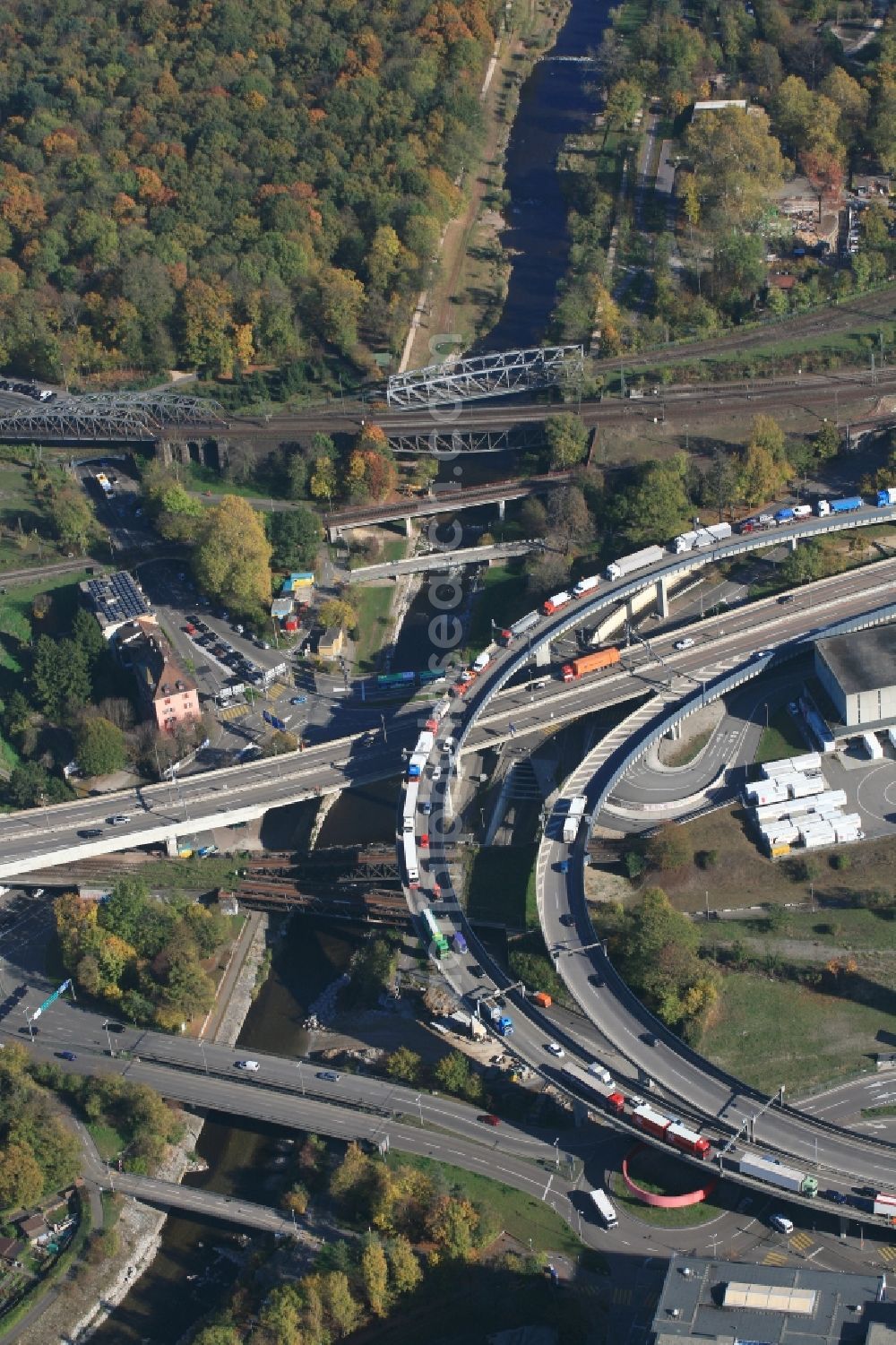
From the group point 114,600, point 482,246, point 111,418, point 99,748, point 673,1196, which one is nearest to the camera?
point 673,1196

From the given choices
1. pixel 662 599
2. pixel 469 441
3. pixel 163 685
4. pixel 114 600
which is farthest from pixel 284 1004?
pixel 469 441

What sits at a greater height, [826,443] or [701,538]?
[826,443]

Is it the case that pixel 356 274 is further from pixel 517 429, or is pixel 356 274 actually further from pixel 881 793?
pixel 881 793

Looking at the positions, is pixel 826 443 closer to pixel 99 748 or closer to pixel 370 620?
pixel 370 620

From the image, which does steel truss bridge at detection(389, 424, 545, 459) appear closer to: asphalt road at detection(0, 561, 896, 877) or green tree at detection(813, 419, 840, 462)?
green tree at detection(813, 419, 840, 462)

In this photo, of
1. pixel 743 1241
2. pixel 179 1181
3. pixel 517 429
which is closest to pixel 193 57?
pixel 517 429

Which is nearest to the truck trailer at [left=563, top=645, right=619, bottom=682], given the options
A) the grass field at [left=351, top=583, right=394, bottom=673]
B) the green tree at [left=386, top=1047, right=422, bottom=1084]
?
the grass field at [left=351, top=583, right=394, bottom=673]
